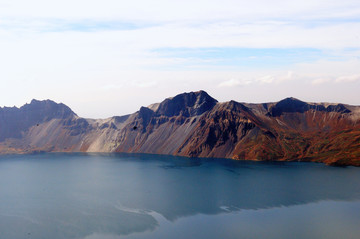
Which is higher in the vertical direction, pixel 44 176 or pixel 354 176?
pixel 354 176

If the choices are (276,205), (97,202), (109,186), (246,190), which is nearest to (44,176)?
(109,186)

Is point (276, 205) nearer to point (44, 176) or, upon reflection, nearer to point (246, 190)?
point (246, 190)

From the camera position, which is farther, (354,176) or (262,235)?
(354,176)

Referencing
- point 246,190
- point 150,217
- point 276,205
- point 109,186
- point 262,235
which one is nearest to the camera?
point 262,235

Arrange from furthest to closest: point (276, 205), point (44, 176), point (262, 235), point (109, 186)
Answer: point (44, 176) → point (109, 186) → point (276, 205) → point (262, 235)

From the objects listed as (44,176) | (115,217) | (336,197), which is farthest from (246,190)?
(44,176)

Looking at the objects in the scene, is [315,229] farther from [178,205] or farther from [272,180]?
[272,180]
